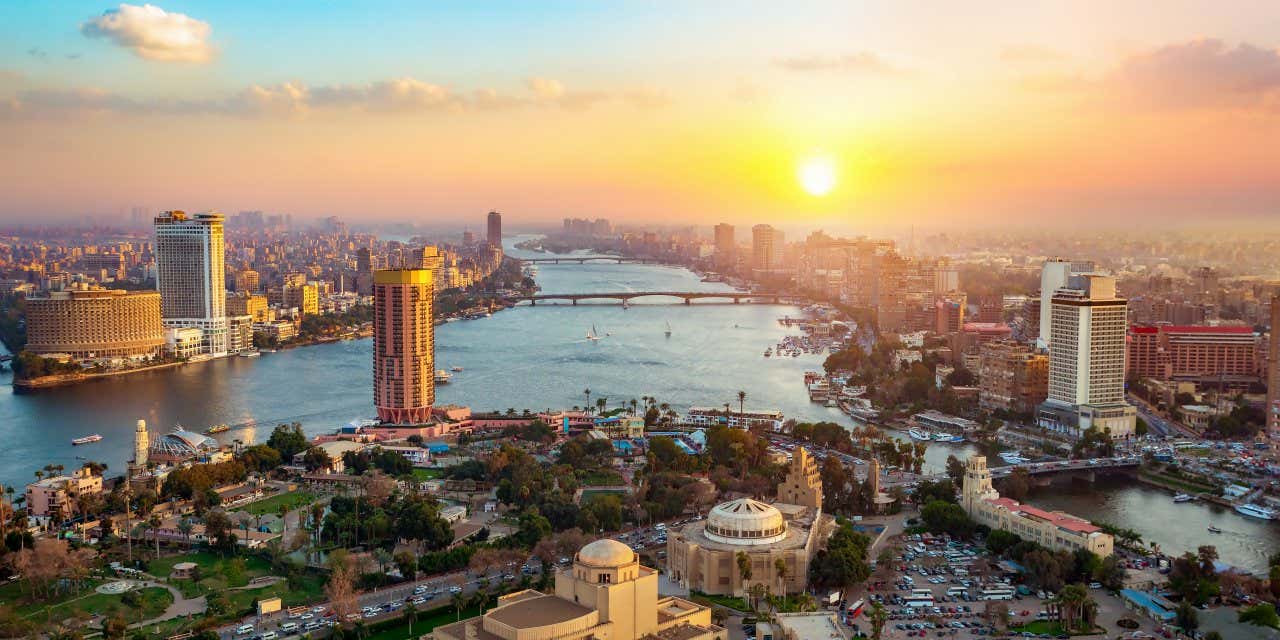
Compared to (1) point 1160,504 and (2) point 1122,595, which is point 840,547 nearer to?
(2) point 1122,595

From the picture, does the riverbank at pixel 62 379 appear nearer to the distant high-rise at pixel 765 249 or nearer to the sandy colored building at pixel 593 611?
the sandy colored building at pixel 593 611

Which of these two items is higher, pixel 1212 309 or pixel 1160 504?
pixel 1212 309

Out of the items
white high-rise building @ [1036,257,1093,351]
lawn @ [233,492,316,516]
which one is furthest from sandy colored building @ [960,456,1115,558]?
white high-rise building @ [1036,257,1093,351]

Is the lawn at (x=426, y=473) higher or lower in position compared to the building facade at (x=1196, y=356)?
lower

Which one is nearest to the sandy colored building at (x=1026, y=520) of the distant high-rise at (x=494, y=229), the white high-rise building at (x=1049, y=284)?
the white high-rise building at (x=1049, y=284)

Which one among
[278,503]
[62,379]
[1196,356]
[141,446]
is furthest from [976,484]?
[62,379]

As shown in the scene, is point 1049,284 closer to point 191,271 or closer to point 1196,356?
point 1196,356

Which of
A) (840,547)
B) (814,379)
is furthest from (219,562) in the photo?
(814,379)
